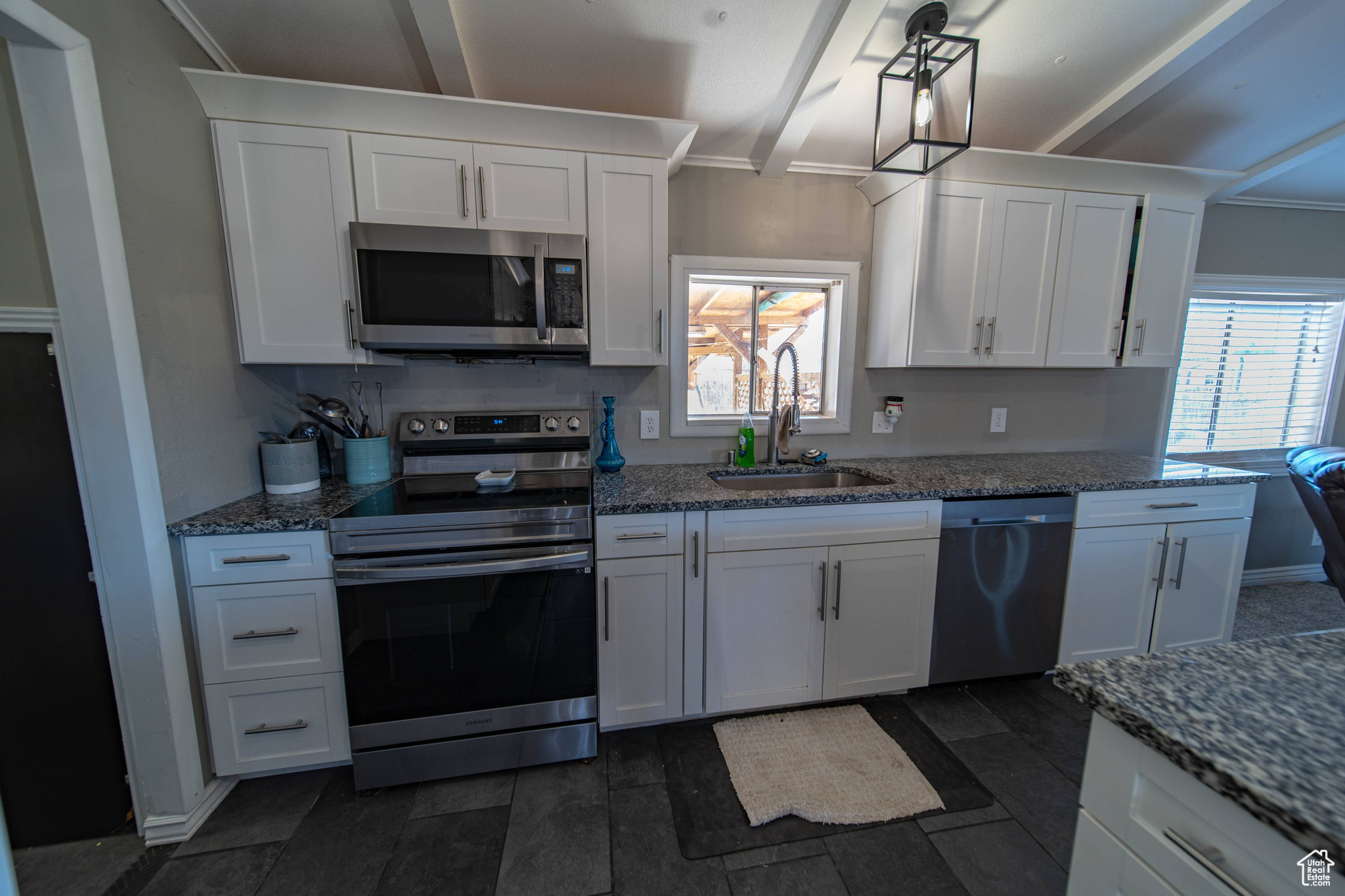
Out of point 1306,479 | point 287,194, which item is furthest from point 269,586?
point 1306,479

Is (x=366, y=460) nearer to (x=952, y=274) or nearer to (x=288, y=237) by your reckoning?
(x=288, y=237)

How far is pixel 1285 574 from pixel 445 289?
5.29 metres

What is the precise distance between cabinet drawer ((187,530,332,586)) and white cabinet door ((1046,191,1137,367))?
3.12 metres

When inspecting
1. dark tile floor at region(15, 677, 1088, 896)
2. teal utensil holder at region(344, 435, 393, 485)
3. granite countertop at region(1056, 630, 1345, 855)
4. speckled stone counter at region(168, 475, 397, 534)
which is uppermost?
teal utensil holder at region(344, 435, 393, 485)

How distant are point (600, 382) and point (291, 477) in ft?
4.10

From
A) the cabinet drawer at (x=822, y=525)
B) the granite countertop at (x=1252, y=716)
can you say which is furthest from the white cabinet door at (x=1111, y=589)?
the granite countertop at (x=1252, y=716)

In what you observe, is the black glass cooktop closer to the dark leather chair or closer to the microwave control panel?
the microwave control panel

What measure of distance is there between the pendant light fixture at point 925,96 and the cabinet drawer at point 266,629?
7.41 ft

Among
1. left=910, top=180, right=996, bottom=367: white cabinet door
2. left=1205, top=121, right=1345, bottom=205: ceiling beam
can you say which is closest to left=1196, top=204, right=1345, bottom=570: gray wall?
left=1205, top=121, right=1345, bottom=205: ceiling beam

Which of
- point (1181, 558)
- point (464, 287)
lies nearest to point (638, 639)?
point (464, 287)

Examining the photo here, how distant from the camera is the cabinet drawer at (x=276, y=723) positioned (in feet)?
4.81

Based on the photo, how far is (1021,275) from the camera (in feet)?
7.04

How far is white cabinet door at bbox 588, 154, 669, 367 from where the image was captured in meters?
1.79

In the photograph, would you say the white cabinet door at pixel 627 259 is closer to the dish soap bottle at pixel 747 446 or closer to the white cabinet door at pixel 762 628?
the dish soap bottle at pixel 747 446
